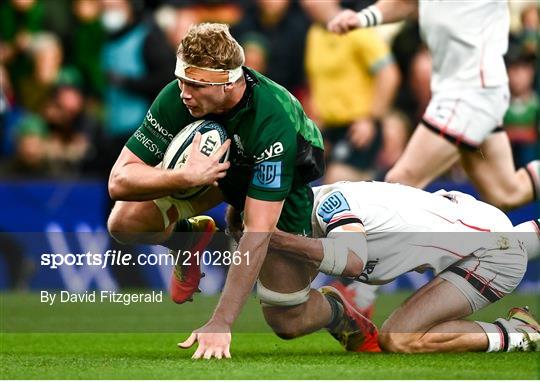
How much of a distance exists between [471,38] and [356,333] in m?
2.39

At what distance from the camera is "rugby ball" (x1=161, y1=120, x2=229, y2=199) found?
677 centimetres

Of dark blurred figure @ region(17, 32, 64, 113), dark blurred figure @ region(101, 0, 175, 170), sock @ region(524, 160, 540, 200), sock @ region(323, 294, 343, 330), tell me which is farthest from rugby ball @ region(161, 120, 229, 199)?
dark blurred figure @ region(17, 32, 64, 113)

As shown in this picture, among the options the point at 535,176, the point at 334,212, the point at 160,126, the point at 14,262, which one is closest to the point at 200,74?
the point at 160,126

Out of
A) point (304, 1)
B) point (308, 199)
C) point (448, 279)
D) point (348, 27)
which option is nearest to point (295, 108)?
point (308, 199)

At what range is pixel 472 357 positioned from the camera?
690 centimetres

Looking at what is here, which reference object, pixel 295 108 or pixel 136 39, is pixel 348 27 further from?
pixel 136 39

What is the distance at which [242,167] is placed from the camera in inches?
277

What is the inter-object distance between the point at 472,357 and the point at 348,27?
2.69 meters

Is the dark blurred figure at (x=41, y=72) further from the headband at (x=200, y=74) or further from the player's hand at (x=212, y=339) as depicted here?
the player's hand at (x=212, y=339)

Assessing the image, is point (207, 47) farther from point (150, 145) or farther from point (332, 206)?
point (332, 206)

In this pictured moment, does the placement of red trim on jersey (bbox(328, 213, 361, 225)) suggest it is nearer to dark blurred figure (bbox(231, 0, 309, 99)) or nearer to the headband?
the headband

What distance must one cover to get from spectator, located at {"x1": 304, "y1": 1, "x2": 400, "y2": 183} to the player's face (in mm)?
4556

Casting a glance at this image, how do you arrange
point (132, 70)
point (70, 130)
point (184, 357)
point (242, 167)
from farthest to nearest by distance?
point (70, 130), point (132, 70), point (242, 167), point (184, 357)

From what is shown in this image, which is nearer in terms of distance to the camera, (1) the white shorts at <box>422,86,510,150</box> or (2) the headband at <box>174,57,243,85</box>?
→ (2) the headband at <box>174,57,243,85</box>
